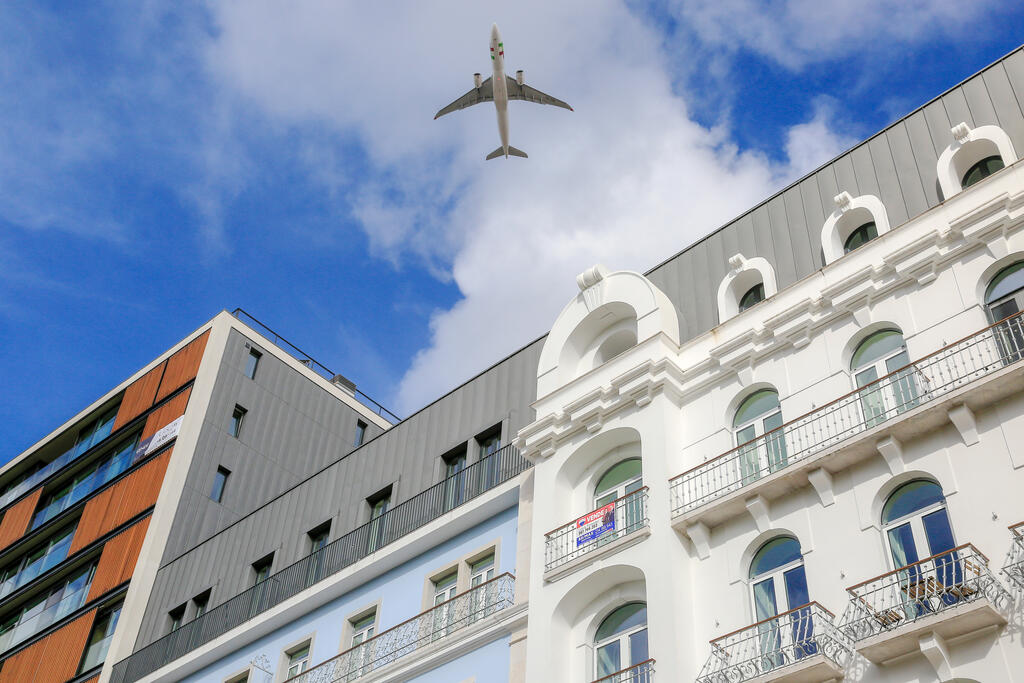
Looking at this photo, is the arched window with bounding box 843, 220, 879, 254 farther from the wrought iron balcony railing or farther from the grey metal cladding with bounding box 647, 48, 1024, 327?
the wrought iron balcony railing

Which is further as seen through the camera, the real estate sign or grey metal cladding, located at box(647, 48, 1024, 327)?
grey metal cladding, located at box(647, 48, 1024, 327)

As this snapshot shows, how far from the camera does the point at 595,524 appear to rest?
23.5m

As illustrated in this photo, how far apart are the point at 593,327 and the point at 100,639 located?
21.7 m

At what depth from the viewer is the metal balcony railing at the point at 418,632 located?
985 inches

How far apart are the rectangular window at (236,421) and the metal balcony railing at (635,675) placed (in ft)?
91.4

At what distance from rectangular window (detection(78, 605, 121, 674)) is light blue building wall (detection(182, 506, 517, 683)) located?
740 cm

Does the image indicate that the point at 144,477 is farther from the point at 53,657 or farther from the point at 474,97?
the point at 474,97

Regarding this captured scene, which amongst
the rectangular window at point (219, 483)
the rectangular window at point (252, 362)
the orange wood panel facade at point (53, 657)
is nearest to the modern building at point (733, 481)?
the orange wood panel facade at point (53, 657)

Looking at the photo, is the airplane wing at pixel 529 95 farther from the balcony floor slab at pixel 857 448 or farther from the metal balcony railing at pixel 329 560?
the balcony floor slab at pixel 857 448

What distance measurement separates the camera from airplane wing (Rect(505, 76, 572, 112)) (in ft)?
131

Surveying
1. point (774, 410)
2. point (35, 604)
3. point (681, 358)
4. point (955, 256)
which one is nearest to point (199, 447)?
point (35, 604)

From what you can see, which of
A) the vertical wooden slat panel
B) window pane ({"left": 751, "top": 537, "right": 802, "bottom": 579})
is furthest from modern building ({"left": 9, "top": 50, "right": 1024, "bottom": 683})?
the vertical wooden slat panel

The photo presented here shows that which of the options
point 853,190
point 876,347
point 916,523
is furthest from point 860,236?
point 916,523

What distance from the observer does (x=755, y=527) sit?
20859mm
